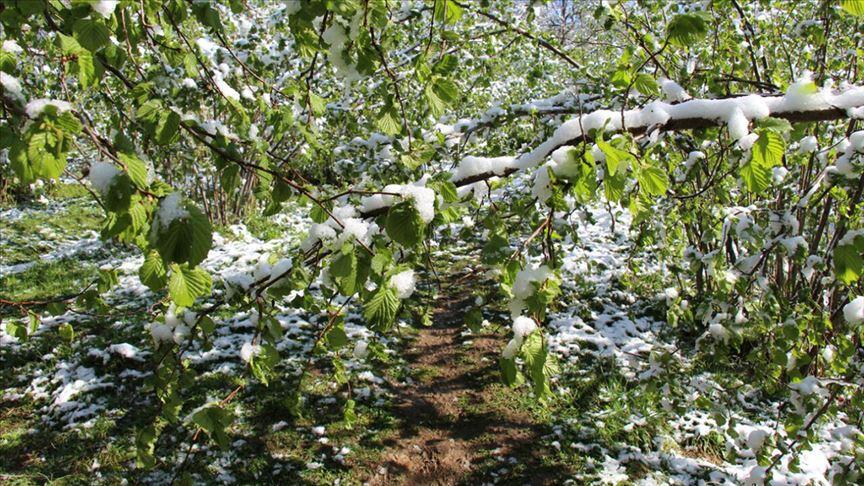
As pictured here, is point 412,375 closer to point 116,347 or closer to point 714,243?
point 116,347

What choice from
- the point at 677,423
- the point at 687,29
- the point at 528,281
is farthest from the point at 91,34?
the point at 677,423

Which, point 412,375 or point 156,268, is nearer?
point 156,268

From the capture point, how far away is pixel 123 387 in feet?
13.1

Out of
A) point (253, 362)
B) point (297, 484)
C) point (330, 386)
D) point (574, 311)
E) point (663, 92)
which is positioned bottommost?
point (297, 484)

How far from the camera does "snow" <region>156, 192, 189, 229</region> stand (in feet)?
3.30

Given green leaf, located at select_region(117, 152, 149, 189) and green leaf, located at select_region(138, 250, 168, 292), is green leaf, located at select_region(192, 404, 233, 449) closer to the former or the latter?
green leaf, located at select_region(138, 250, 168, 292)

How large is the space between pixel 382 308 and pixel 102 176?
689mm

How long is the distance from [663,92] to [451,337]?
3324mm

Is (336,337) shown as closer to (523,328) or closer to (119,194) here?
(523,328)

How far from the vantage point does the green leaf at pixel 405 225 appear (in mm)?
1255

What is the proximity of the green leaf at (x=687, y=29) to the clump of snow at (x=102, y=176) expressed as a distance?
1384 millimetres

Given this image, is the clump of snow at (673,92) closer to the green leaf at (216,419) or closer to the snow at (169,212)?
the snow at (169,212)

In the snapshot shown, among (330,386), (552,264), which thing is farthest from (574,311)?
(552,264)

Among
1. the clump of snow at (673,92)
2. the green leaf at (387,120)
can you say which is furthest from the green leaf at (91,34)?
the clump of snow at (673,92)
